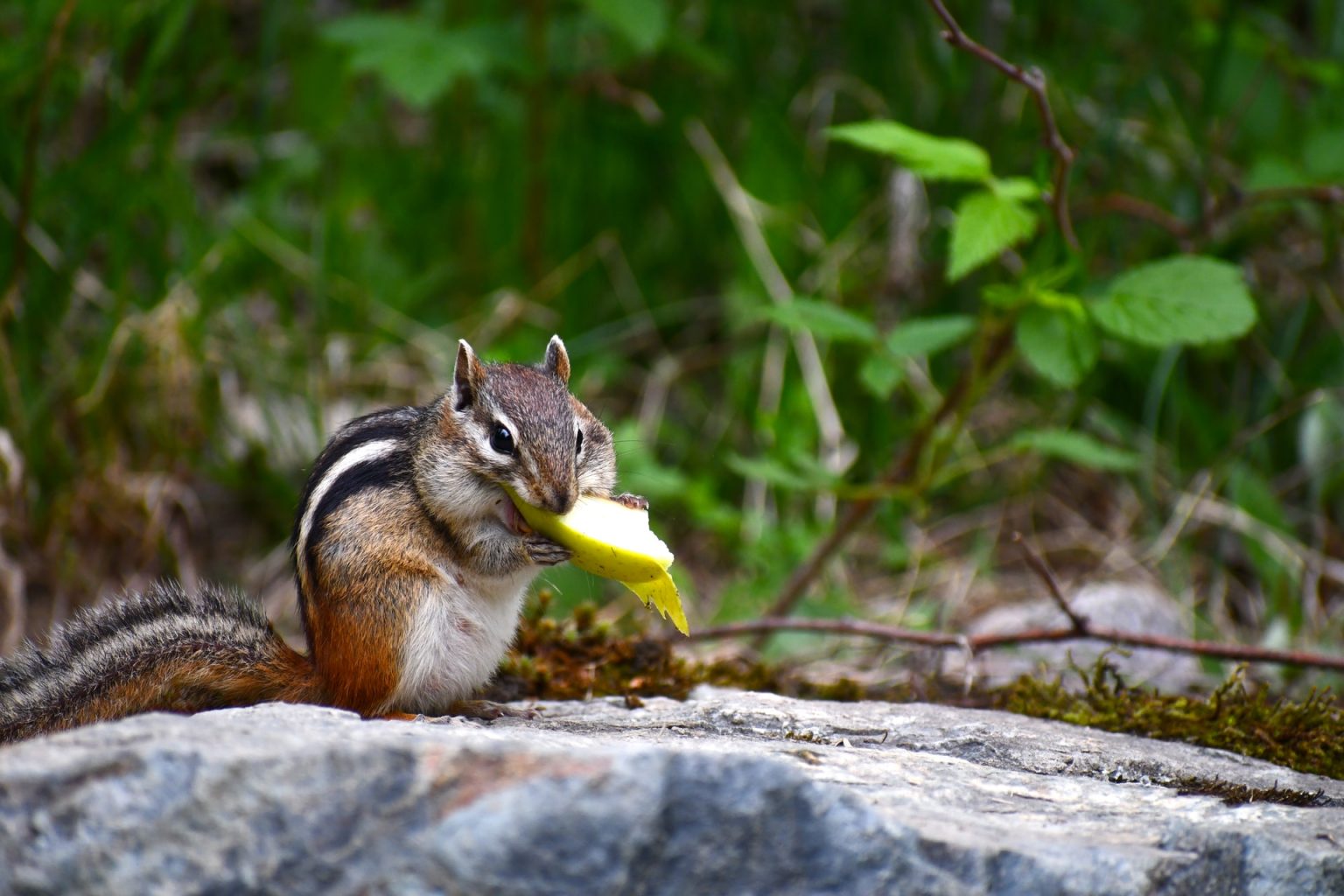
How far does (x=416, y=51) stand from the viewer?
436 centimetres

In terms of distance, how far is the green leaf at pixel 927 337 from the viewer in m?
3.40

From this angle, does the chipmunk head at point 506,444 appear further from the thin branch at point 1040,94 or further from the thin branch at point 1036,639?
the thin branch at point 1040,94

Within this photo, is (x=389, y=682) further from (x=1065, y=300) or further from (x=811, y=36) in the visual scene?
(x=811, y=36)

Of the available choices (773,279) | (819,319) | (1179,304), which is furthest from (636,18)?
(1179,304)

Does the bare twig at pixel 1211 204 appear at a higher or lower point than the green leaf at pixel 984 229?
lower

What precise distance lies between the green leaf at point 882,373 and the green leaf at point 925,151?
0.54 m

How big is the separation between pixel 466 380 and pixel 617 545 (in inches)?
22.3

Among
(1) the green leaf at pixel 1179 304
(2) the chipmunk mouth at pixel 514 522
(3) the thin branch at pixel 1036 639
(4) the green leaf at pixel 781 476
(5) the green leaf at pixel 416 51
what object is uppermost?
(5) the green leaf at pixel 416 51

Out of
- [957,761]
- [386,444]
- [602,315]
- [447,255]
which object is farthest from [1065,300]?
[447,255]

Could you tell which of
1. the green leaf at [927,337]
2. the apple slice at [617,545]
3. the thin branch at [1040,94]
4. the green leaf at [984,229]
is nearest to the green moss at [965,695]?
Answer: the apple slice at [617,545]

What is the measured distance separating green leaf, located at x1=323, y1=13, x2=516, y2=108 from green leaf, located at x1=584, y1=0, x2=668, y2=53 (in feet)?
1.40

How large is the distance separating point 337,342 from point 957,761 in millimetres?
3271

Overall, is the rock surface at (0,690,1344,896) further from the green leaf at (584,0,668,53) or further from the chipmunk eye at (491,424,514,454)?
the green leaf at (584,0,668,53)

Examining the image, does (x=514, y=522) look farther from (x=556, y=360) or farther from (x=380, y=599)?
(x=556, y=360)
